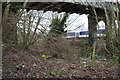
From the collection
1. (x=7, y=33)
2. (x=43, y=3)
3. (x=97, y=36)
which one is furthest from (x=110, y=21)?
(x=7, y=33)

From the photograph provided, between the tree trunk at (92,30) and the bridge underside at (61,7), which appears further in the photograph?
the tree trunk at (92,30)

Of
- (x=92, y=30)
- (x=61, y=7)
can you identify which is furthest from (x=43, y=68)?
(x=92, y=30)

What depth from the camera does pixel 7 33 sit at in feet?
11.8

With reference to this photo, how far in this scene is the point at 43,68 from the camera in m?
3.38

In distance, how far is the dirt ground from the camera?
306cm

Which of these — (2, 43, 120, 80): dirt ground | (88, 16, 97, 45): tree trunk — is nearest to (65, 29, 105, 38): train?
(88, 16, 97, 45): tree trunk

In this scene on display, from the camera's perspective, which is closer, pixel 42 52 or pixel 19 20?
pixel 19 20

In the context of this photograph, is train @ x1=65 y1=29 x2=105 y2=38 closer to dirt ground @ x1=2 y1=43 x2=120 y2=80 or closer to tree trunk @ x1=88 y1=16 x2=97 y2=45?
tree trunk @ x1=88 y1=16 x2=97 y2=45

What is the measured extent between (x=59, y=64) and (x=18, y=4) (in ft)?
6.75

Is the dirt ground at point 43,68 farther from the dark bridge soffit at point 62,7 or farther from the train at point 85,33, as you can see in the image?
the train at point 85,33

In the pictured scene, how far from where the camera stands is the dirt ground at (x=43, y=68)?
3.06m

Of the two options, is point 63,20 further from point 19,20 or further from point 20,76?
point 20,76

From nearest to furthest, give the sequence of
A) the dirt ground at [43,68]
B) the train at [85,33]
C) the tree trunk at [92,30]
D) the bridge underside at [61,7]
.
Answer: the dirt ground at [43,68] → the bridge underside at [61,7] → the train at [85,33] → the tree trunk at [92,30]

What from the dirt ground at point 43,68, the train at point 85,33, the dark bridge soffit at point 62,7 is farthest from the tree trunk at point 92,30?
the dirt ground at point 43,68
